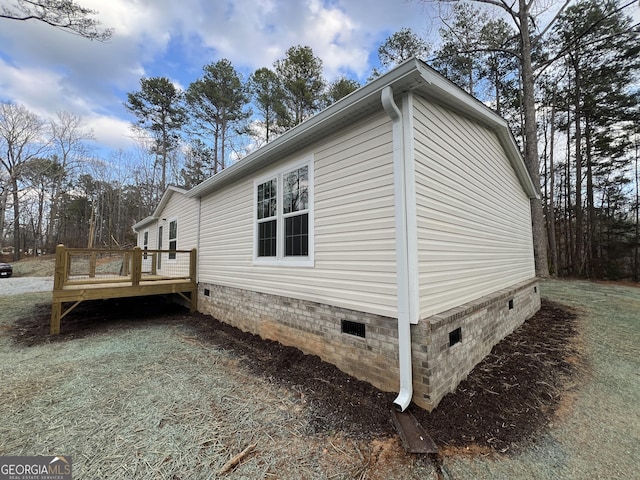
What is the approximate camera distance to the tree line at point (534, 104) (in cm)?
1045

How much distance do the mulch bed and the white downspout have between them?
246mm

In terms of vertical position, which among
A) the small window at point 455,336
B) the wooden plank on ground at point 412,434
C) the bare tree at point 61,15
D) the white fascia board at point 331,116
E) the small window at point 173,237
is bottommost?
the wooden plank on ground at point 412,434

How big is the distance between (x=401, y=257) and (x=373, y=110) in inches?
69.0

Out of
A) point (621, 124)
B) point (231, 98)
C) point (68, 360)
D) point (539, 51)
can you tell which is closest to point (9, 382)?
point (68, 360)

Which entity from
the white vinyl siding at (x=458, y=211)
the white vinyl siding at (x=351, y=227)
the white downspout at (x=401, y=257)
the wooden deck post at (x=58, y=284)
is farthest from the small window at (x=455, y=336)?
the wooden deck post at (x=58, y=284)

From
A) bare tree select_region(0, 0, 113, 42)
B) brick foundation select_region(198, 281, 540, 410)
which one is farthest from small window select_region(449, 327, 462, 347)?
bare tree select_region(0, 0, 113, 42)

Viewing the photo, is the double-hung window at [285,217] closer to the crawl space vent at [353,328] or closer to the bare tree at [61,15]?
the crawl space vent at [353,328]

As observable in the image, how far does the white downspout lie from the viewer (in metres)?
2.61

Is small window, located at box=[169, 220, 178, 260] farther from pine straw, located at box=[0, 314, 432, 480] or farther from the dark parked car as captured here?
the dark parked car

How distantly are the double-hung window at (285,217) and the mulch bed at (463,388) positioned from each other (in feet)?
4.76

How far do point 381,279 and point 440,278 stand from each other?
30.1 inches

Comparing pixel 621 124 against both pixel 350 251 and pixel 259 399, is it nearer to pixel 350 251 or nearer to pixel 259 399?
pixel 350 251

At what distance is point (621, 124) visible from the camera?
12.5 metres

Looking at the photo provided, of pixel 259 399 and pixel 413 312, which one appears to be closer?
pixel 413 312
